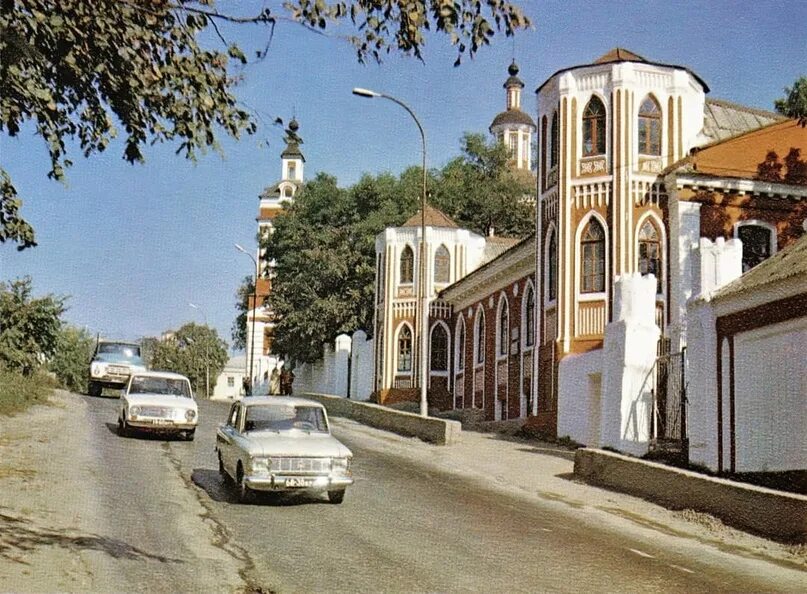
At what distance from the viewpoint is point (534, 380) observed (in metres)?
32.1

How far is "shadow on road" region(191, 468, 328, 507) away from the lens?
14867 millimetres

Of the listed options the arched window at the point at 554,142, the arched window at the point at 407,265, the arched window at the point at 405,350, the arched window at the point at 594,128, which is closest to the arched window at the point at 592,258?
the arched window at the point at 594,128

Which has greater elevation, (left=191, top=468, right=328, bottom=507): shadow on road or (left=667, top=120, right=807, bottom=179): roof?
(left=667, top=120, right=807, bottom=179): roof

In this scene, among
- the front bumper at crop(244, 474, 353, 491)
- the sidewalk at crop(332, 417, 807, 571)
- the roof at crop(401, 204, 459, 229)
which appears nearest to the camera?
the sidewalk at crop(332, 417, 807, 571)

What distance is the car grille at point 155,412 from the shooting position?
2255 centimetres

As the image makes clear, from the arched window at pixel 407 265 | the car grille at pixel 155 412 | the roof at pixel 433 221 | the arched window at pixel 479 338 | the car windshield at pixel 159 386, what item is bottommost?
the car grille at pixel 155 412

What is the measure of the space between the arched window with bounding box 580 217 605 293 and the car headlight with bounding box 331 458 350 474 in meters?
16.1

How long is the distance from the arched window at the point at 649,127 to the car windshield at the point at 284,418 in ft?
56.6

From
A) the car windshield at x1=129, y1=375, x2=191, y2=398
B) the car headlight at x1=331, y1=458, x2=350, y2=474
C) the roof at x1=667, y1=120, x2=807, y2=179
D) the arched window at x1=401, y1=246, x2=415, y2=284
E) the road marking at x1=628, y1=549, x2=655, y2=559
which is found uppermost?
the roof at x1=667, y1=120, x2=807, y2=179

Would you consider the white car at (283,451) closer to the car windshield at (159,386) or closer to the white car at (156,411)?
the white car at (156,411)

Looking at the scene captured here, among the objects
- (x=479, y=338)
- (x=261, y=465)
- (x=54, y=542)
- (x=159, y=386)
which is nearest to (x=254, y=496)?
(x=261, y=465)

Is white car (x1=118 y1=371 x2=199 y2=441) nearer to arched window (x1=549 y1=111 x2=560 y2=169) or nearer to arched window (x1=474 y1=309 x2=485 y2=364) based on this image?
arched window (x1=549 y1=111 x2=560 y2=169)

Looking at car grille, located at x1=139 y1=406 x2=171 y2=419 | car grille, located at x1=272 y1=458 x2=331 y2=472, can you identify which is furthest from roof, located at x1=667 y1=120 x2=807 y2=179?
car grille, located at x1=272 y1=458 x2=331 y2=472

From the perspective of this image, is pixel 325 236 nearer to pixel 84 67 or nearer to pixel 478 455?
pixel 478 455
